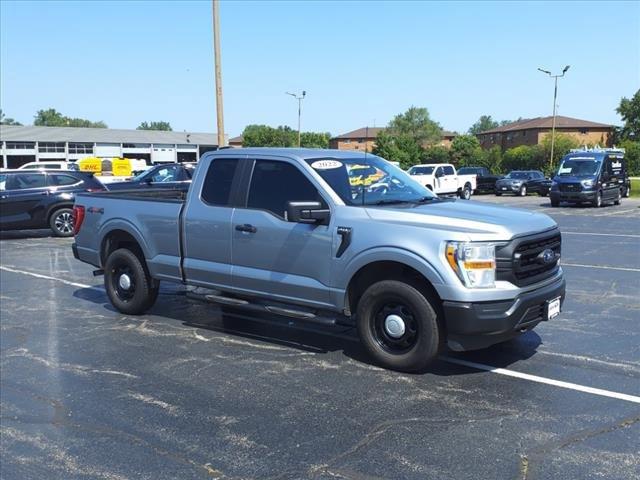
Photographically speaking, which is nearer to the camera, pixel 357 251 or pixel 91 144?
pixel 357 251

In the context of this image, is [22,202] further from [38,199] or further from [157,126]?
[157,126]

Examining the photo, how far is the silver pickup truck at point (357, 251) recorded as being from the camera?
4945 mm

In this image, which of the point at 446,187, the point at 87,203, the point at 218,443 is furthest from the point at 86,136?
the point at 218,443

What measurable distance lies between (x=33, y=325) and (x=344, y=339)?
364 cm

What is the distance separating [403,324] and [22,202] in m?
13.2

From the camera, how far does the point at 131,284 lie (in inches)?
297

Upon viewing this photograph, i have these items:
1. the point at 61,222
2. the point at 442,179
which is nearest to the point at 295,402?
the point at 61,222

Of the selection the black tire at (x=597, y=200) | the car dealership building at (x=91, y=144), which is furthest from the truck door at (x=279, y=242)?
the car dealership building at (x=91, y=144)

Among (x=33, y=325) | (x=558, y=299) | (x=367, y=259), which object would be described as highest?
(x=367, y=259)

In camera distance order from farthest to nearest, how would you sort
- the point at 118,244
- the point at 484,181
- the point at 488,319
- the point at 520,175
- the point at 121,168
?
the point at 121,168, the point at 484,181, the point at 520,175, the point at 118,244, the point at 488,319

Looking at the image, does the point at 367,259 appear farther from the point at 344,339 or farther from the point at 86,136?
the point at 86,136

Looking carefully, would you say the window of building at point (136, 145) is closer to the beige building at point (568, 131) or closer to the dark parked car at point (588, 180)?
the beige building at point (568, 131)

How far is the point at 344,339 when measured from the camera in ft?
21.1

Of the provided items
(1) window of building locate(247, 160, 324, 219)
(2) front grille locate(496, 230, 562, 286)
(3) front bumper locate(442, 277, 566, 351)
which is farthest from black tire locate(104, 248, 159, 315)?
(2) front grille locate(496, 230, 562, 286)
